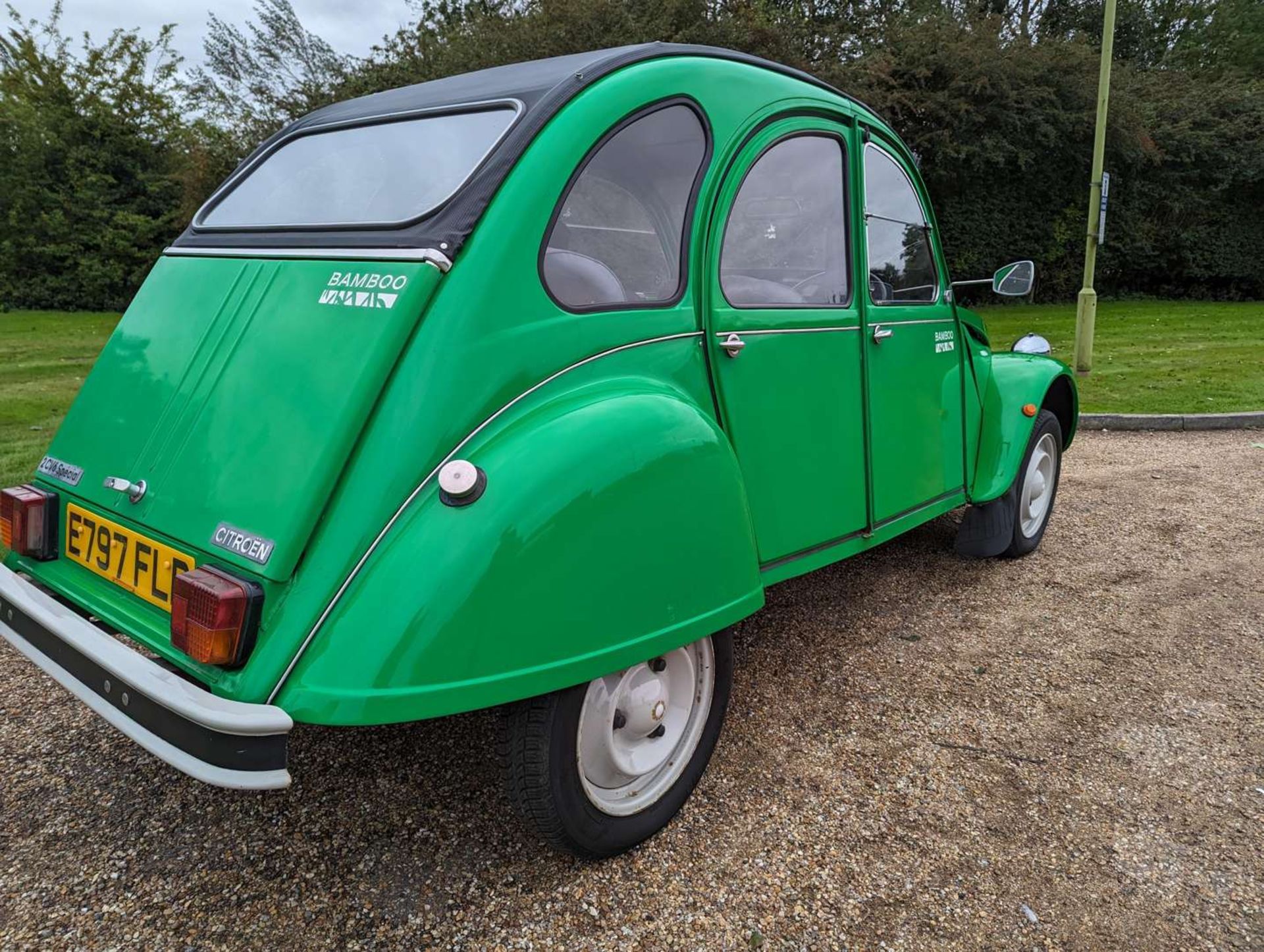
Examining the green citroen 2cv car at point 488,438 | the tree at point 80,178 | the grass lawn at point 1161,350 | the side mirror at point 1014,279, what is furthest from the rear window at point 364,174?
the tree at point 80,178

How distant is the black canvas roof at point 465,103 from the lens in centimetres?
208

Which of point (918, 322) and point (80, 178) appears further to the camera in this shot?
point (80, 178)

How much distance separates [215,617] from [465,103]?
5.22 ft

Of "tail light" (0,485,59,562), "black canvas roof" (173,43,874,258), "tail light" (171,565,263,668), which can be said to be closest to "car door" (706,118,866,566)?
"black canvas roof" (173,43,874,258)

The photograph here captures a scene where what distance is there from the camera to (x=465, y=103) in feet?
8.04

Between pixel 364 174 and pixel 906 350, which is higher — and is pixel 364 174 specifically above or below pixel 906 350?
above

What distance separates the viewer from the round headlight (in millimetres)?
4578

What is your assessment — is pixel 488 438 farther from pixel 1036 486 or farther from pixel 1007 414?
pixel 1036 486

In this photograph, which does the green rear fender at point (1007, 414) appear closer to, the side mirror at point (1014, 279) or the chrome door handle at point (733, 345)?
the side mirror at point (1014, 279)

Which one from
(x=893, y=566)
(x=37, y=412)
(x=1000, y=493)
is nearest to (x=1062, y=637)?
(x=1000, y=493)

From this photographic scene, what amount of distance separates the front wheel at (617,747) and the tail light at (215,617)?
60 cm

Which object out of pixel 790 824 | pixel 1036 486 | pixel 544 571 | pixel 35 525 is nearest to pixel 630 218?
pixel 544 571

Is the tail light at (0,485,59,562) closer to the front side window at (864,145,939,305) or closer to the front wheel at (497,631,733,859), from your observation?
the front wheel at (497,631,733,859)

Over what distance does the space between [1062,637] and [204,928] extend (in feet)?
10.8
